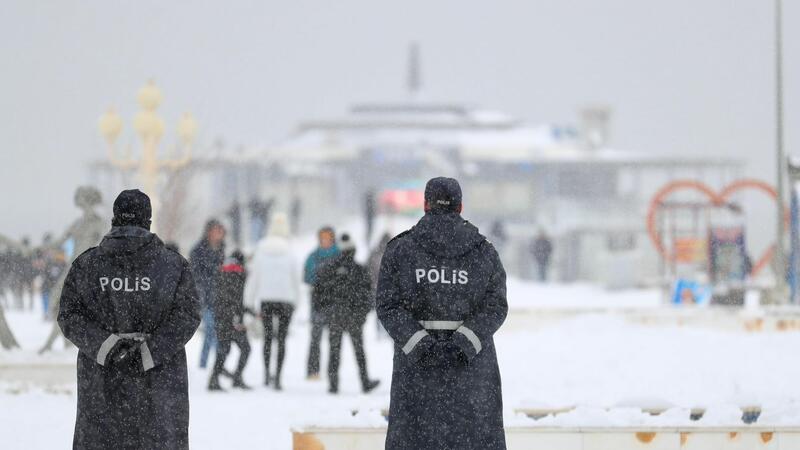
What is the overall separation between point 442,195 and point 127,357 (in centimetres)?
134

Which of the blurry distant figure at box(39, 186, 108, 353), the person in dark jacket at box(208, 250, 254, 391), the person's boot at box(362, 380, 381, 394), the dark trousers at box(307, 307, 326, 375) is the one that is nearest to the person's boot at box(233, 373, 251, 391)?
the person in dark jacket at box(208, 250, 254, 391)

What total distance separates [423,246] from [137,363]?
1.15 metres

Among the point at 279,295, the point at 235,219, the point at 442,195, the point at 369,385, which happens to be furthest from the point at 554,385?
the point at 235,219

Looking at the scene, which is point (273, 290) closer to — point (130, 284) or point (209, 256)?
point (209, 256)

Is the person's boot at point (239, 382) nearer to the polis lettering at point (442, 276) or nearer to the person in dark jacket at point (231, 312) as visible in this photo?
the person in dark jacket at point (231, 312)

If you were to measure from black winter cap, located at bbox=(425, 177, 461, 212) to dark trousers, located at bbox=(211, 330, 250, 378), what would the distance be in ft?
22.8

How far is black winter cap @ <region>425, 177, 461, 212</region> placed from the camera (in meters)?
6.11

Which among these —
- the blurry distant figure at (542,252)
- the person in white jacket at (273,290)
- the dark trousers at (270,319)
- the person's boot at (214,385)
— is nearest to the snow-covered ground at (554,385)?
the person's boot at (214,385)

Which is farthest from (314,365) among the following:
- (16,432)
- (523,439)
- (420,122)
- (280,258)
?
(420,122)

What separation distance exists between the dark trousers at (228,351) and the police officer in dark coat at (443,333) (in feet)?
22.8

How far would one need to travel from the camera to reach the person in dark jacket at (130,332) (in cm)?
584

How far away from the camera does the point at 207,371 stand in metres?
14.5

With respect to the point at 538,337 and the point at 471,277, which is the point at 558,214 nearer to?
the point at 538,337

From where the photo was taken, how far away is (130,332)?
5902 millimetres
